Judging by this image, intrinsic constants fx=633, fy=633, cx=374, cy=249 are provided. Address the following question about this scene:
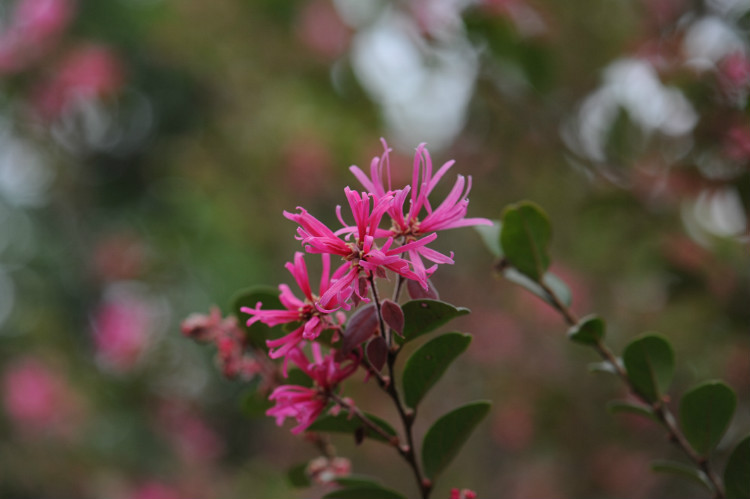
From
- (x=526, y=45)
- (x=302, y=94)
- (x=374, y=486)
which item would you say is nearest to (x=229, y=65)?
(x=302, y=94)

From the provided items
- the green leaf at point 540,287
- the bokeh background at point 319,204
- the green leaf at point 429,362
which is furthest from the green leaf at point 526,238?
the bokeh background at point 319,204

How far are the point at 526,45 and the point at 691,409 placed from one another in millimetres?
820

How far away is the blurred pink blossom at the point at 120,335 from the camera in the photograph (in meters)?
2.40

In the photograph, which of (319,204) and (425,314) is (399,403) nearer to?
(425,314)

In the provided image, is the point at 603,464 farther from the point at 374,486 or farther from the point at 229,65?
the point at 229,65

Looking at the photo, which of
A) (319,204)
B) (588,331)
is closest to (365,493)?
(588,331)

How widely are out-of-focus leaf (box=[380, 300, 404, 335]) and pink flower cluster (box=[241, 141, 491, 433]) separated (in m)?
0.01

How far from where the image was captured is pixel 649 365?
1.73ft

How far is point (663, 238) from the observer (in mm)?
1282

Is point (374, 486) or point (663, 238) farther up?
point (663, 238)

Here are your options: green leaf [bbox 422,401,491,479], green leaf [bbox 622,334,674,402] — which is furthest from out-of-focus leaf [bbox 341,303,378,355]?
green leaf [bbox 622,334,674,402]

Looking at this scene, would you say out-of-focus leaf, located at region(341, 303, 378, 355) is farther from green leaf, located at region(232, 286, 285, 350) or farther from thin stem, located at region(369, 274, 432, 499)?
green leaf, located at region(232, 286, 285, 350)

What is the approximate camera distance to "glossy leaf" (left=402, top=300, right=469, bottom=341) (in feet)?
1.37

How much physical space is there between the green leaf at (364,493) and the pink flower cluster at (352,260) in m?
0.08
